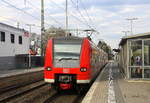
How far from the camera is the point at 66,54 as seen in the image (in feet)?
43.1

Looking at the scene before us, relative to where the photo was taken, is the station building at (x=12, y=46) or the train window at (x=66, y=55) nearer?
the train window at (x=66, y=55)

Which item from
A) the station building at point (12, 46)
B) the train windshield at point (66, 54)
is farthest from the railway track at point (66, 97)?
the station building at point (12, 46)

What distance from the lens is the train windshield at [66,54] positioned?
508 inches

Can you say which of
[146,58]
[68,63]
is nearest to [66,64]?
[68,63]

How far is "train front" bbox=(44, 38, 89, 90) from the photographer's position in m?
12.8

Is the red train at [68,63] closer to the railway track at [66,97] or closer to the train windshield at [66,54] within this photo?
the train windshield at [66,54]

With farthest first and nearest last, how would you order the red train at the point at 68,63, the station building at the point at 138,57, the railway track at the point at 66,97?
the station building at the point at 138,57, the red train at the point at 68,63, the railway track at the point at 66,97

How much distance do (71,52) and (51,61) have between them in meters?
1.02

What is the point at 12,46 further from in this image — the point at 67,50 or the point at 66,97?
the point at 66,97

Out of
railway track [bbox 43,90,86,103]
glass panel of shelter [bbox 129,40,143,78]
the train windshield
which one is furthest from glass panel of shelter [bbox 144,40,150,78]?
the train windshield

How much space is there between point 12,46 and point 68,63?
24360mm

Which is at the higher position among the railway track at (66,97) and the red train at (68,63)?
the red train at (68,63)

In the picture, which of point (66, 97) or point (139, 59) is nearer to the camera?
point (66, 97)

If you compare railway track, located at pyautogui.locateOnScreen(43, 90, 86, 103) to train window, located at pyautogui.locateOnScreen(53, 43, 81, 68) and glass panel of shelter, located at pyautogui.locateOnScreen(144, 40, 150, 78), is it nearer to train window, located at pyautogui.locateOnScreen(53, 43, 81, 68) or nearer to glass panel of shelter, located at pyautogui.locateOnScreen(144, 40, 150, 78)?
train window, located at pyautogui.locateOnScreen(53, 43, 81, 68)
